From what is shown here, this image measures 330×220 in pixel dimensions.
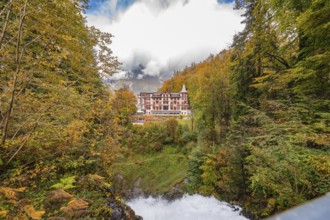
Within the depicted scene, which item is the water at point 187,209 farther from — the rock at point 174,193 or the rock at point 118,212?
the rock at point 118,212

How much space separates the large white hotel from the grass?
1560 inches

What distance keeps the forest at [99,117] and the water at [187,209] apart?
820 mm

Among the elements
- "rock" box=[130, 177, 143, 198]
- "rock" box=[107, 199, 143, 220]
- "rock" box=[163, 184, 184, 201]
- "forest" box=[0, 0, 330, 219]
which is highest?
"forest" box=[0, 0, 330, 219]

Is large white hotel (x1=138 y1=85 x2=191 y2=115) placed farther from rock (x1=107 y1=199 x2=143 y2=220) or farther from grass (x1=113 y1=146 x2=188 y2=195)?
rock (x1=107 y1=199 x2=143 y2=220)

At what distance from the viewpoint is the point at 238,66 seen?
42.3 ft

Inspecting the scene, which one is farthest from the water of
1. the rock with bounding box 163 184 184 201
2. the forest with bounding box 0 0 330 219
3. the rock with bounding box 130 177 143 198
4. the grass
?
the grass

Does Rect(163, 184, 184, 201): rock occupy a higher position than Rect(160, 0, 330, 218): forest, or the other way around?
Rect(160, 0, 330, 218): forest

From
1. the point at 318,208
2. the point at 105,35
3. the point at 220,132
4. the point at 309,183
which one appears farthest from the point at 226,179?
the point at 318,208

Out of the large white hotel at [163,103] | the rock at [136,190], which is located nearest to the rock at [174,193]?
the rock at [136,190]

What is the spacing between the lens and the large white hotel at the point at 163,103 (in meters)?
67.4

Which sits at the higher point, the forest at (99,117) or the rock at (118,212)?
the forest at (99,117)

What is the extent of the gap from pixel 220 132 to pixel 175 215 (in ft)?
29.8

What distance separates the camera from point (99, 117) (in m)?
7.30

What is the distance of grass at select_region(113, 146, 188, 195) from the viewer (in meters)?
19.4
